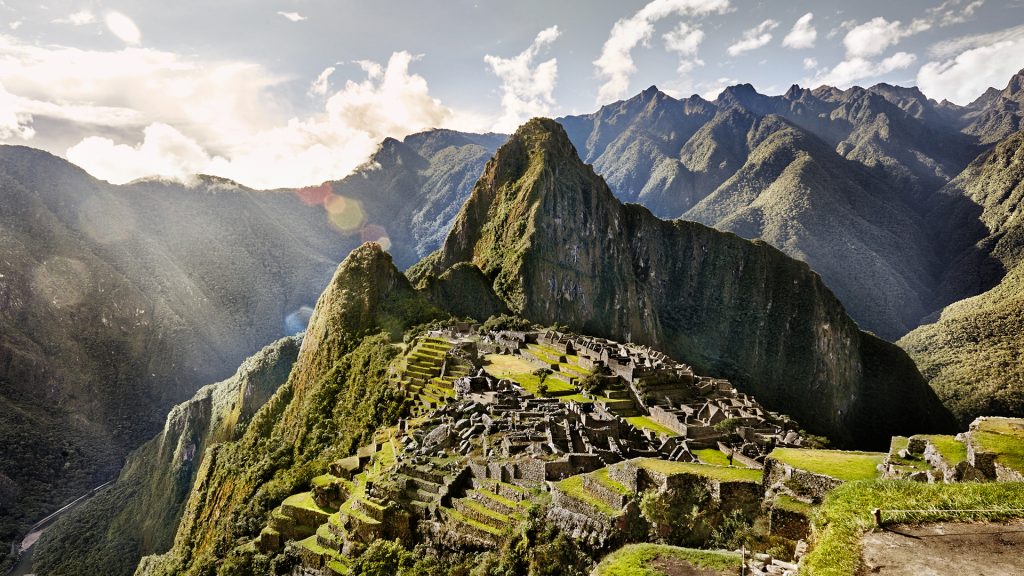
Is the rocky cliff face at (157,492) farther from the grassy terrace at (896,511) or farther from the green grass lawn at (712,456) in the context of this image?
the grassy terrace at (896,511)

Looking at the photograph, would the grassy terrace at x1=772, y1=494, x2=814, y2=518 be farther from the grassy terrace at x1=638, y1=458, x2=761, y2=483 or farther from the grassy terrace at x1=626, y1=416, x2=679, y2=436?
the grassy terrace at x1=626, y1=416, x2=679, y2=436

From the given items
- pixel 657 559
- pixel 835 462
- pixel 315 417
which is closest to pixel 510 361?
pixel 315 417

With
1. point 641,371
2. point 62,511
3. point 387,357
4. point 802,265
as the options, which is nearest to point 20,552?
point 62,511

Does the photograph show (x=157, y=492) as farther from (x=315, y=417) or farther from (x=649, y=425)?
(x=649, y=425)

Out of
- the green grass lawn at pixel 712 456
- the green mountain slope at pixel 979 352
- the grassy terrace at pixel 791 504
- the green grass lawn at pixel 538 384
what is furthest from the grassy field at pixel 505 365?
the green mountain slope at pixel 979 352

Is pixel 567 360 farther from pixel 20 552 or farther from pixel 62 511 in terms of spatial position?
pixel 62 511
